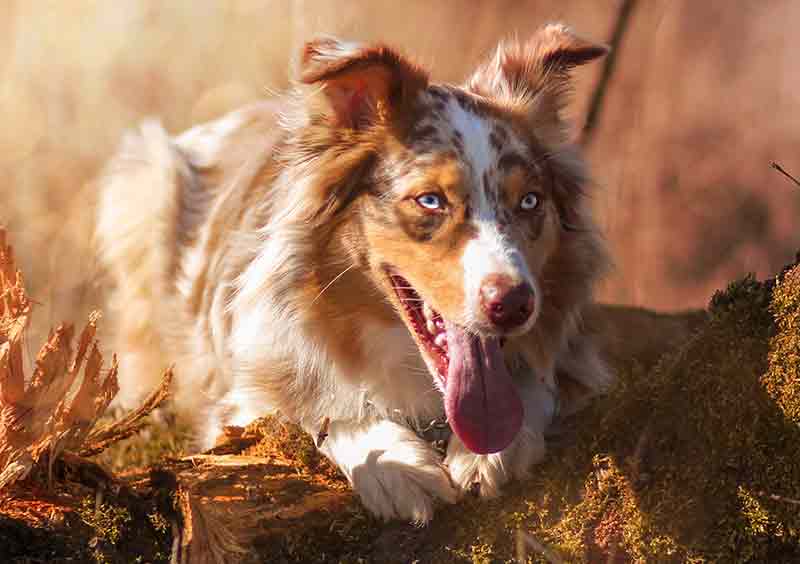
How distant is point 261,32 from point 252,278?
14.0 feet

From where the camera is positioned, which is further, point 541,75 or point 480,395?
point 541,75

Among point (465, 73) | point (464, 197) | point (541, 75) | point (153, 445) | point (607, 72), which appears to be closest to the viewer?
point (464, 197)

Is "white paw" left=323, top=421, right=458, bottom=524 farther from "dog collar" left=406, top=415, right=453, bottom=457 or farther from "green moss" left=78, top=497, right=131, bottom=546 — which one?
"green moss" left=78, top=497, right=131, bottom=546

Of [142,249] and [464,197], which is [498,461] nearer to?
[464,197]

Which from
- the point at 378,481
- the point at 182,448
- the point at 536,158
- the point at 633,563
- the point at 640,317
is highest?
the point at 536,158

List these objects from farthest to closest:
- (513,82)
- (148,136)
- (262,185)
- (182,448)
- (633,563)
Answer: (148,136) → (182,448) → (262,185) → (513,82) → (633,563)

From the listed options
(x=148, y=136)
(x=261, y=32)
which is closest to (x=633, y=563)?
(x=148, y=136)

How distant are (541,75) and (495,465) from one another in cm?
156

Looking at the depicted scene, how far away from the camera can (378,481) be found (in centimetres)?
334

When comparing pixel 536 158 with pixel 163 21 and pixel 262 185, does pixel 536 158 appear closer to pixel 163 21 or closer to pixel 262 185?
pixel 262 185

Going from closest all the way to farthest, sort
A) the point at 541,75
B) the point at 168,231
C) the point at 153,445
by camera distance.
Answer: the point at 541,75 < the point at 153,445 < the point at 168,231

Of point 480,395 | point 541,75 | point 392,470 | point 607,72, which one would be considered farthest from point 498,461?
point 607,72

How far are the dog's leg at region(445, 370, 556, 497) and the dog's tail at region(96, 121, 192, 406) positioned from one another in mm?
2636

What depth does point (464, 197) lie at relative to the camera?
348cm
